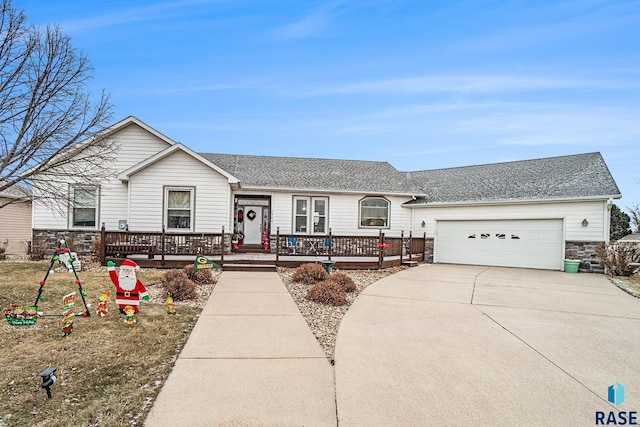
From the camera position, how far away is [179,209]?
13992 millimetres

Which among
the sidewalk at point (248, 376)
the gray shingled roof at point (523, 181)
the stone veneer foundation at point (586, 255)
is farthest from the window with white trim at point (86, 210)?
the stone veneer foundation at point (586, 255)

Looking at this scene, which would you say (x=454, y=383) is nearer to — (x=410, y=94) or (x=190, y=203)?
(x=190, y=203)

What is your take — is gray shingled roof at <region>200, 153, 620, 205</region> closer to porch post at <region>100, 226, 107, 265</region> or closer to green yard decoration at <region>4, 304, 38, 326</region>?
porch post at <region>100, 226, 107, 265</region>

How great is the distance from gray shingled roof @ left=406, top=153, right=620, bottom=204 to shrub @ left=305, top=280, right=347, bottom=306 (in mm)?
11112

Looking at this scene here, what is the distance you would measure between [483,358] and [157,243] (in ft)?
38.6

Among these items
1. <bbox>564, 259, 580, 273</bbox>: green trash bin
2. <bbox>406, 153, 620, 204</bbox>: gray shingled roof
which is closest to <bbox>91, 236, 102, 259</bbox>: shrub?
<bbox>406, 153, 620, 204</bbox>: gray shingled roof

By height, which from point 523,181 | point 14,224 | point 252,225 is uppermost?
point 523,181

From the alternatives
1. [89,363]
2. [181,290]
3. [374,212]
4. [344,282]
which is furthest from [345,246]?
[89,363]

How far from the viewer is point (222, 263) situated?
12242 mm

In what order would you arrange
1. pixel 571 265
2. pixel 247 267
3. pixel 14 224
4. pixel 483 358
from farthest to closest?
1. pixel 14 224
2. pixel 571 265
3. pixel 247 267
4. pixel 483 358

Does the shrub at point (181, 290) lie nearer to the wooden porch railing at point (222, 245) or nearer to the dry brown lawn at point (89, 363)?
the dry brown lawn at point (89, 363)

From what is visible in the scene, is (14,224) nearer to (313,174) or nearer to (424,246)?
(313,174)

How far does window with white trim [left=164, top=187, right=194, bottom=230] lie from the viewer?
13961 mm

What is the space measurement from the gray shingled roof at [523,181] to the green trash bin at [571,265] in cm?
260
